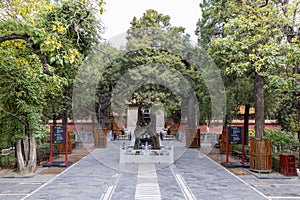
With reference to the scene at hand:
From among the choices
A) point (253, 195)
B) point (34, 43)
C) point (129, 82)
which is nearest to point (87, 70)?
point (129, 82)

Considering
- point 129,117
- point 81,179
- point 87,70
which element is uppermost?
point 87,70

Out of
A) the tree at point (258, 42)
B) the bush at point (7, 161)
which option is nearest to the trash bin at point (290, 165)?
the tree at point (258, 42)

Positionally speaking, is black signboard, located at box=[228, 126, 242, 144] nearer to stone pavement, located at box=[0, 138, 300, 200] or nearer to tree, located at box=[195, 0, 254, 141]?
stone pavement, located at box=[0, 138, 300, 200]

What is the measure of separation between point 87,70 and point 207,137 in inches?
565

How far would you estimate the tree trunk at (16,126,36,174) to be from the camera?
1350cm

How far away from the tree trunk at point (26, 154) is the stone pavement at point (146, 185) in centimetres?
56

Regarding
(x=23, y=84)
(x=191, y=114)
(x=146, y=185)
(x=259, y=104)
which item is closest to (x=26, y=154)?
(x=23, y=84)

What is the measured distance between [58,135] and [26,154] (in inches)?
93.0

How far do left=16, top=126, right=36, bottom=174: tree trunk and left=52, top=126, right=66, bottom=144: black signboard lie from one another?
6.29 ft

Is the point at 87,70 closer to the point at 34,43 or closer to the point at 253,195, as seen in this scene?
the point at 253,195

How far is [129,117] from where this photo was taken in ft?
129

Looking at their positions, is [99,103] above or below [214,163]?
above

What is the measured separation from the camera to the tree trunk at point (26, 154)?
13500 millimetres

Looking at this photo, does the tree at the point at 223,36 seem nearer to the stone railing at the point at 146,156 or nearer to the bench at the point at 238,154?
the bench at the point at 238,154
